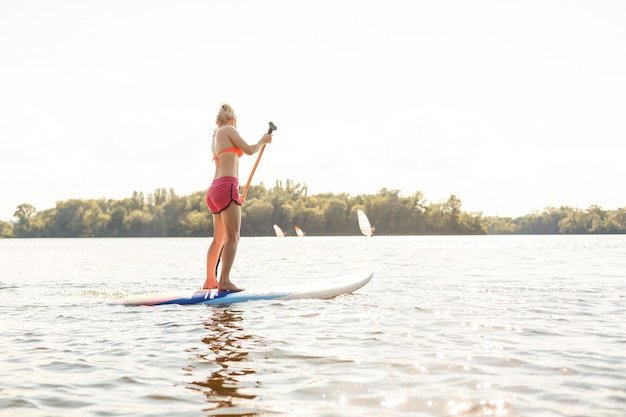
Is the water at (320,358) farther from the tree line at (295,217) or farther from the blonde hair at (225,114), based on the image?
the tree line at (295,217)

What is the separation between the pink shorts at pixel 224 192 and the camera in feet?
27.4

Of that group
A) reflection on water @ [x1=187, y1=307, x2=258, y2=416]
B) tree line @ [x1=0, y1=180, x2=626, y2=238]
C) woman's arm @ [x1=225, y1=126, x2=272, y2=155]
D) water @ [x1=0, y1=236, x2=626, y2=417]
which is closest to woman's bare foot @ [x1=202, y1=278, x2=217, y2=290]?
water @ [x1=0, y1=236, x2=626, y2=417]

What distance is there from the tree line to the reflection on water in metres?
113

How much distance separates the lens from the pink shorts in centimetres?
834

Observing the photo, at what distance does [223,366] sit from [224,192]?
4.16 m

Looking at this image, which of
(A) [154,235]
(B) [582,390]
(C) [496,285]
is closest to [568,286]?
(C) [496,285]

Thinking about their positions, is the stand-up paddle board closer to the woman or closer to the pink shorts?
the woman

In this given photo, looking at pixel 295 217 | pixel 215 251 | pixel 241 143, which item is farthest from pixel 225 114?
pixel 295 217

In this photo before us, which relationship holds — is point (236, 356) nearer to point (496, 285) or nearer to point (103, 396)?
point (103, 396)

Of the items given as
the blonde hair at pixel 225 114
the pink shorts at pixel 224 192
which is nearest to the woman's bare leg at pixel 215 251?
the pink shorts at pixel 224 192

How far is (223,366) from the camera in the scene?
4.47 metres

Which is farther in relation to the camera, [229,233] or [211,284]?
[211,284]

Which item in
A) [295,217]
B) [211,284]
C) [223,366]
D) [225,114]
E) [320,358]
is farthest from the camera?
[295,217]

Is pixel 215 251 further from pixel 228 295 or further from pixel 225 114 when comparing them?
pixel 225 114
